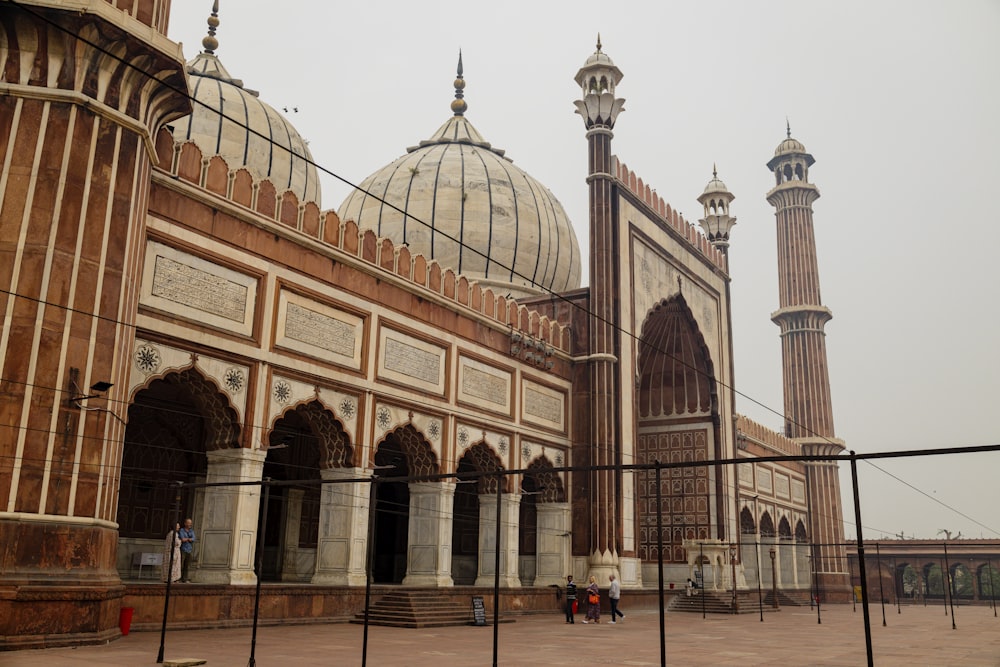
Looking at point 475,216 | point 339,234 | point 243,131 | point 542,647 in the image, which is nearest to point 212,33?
point 243,131

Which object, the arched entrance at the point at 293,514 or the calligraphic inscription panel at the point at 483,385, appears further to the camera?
the calligraphic inscription panel at the point at 483,385

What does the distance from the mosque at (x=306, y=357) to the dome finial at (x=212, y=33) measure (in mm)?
76

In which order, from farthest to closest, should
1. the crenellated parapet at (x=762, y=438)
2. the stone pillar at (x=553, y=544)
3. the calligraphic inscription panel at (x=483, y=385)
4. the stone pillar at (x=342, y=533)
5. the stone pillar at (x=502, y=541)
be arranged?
1. the crenellated parapet at (x=762, y=438)
2. the stone pillar at (x=553, y=544)
3. the stone pillar at (x=502, y=541)
4. the calligraphic inscription panel at (x=483, y=385)
5. the stone pillar at (x=342, y=533)

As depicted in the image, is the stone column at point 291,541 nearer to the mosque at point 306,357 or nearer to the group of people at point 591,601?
the mosque at point 306,357

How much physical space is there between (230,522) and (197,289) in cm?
291

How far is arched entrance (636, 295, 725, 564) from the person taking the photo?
22.8 m

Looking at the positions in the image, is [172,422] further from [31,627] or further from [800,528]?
[800,528]

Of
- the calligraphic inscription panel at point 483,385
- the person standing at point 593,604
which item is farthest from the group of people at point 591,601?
the calligraphic inscription panel at point 483,385

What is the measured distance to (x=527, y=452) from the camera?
17.1 metres

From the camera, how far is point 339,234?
13203 millimetres

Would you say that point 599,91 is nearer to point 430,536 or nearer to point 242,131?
point 242,131

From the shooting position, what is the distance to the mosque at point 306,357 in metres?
8.24

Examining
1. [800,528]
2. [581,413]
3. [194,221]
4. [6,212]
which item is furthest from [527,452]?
[800,528]

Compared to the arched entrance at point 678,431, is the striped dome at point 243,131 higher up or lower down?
higher up
